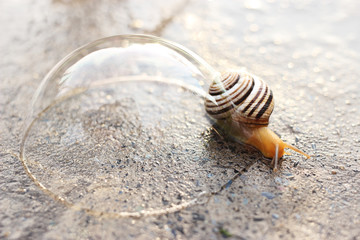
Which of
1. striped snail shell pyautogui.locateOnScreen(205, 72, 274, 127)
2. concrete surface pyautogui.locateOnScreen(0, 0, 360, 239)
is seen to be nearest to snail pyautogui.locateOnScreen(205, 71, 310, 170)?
striped snail shell pyautogui.locateOnScreen(205, 72, 274, 127)

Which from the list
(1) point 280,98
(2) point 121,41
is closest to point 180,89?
(2) point 121,41

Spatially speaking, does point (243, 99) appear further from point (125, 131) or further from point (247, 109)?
point (125, 131)

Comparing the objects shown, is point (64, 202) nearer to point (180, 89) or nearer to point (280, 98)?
point (180, 89)

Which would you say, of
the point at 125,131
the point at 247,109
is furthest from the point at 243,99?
the point at 125,131

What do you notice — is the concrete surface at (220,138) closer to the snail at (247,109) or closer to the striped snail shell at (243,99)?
the snail at (247,109)

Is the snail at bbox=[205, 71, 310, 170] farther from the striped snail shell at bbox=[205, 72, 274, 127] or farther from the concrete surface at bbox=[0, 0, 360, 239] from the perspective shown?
the concrete surface at bbox=[0, 0, 360, 239]

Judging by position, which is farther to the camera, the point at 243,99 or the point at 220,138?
the point at 220,138
